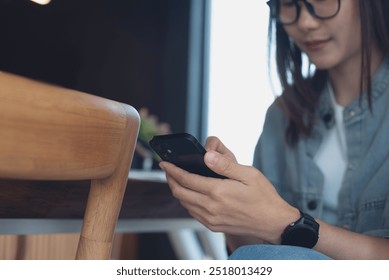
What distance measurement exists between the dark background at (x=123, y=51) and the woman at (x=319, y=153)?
3.49ft

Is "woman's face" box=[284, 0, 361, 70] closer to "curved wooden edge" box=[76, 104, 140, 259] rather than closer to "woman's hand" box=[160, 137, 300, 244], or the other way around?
"woman's hand" box=[160, 137, 300, 244]

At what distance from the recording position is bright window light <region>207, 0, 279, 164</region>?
4.51 ft

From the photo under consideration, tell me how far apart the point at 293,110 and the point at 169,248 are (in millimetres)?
1229

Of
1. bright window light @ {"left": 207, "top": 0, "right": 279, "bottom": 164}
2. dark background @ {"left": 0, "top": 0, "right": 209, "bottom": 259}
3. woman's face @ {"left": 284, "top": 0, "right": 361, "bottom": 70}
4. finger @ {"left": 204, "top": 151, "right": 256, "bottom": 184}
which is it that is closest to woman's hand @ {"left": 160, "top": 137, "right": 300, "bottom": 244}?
finger @ {"left": 204, "top": 151, "right": 256, "bottom": 184}

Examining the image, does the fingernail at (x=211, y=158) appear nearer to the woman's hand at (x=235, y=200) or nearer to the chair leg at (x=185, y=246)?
the woman's hand at (x=235, y=200)

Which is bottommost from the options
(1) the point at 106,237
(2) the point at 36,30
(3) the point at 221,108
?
(3) the point at 221,108

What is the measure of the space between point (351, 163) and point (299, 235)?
198 millimetres

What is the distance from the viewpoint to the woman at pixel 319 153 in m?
0.62

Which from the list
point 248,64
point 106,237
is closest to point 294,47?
point 106,237

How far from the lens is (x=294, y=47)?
89 centimetres

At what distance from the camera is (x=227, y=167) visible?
0.58m

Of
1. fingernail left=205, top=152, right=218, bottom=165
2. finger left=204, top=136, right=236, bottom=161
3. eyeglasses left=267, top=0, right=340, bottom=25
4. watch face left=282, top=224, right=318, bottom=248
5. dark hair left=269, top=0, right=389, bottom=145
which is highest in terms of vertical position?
eyeglasses left=267, top=0, right=340, bottom=25

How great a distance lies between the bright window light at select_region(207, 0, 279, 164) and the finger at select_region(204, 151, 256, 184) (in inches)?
20.4

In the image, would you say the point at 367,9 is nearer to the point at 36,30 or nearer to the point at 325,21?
the point at 325,21
